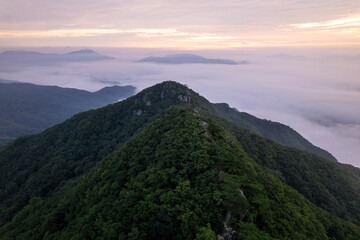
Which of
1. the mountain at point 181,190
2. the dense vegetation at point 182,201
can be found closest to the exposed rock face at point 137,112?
the mountain at point 181,190

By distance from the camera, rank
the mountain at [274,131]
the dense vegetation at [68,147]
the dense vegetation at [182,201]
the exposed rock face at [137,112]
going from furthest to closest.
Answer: the mountain at [274,131]
the exposed rock face at [137,112]
the dense vegetation at [68,147]
the dense vegetation at [182,201]

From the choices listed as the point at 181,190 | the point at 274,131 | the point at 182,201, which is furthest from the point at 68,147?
the point at 274,131

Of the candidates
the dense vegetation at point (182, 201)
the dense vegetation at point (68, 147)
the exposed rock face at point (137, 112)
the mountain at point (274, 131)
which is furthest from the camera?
the mountain at point (274, 131)

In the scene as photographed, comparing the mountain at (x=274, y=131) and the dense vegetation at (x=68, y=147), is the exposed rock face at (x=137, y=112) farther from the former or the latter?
the mountain at (x=274, y=131)

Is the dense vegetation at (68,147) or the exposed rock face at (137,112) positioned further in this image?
the exposed rock face at (137,112)

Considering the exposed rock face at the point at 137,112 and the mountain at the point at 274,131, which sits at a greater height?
the exposed rock face at the point at 137,112

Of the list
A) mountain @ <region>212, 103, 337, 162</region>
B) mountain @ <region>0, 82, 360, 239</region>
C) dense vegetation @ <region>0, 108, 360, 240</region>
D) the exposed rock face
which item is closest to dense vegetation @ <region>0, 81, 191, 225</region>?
the exposed rock face

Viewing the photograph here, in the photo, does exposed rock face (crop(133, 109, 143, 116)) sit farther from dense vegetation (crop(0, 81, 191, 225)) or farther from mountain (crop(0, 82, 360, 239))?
mountain (crop(0, 82, 360, 239))

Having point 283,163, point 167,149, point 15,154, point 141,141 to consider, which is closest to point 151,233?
point 167,149
